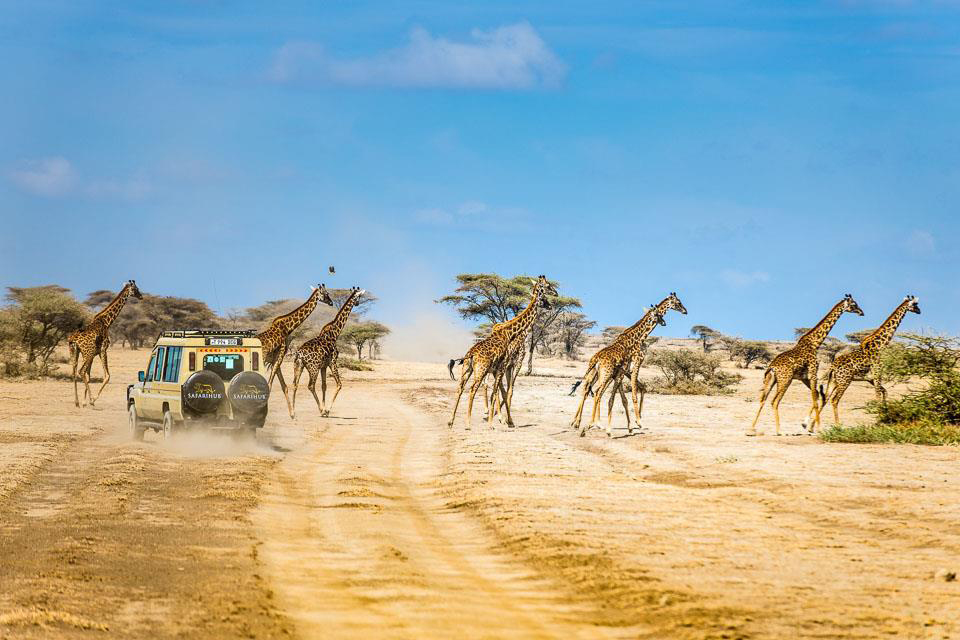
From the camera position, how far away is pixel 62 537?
10.5 m

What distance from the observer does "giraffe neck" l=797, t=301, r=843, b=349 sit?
23344 mm

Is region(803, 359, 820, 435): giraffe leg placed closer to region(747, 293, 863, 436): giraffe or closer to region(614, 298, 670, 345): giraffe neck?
region(747, 293, 863, 436): giraffe

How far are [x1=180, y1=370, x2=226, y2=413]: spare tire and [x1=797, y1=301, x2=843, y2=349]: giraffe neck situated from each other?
12.4m

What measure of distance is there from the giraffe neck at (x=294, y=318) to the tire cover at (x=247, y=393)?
8.15m

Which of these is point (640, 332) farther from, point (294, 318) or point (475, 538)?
point (475, 538)

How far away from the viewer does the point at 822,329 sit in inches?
937

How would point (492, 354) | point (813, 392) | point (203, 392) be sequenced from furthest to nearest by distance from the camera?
point (492, 354)
point (813, 392)
point (203, 392)

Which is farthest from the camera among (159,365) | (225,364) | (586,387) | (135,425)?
(586,387)

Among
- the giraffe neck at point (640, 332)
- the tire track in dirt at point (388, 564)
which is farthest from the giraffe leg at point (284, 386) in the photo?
the tire track in dirt at point (388, 564)

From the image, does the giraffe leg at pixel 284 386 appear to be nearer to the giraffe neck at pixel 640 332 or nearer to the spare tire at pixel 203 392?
the spare tire at pixel 203 392

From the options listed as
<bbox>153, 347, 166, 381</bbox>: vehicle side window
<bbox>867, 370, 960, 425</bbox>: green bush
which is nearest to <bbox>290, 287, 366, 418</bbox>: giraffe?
<bbox>153, 347, 166, 381</bbox>: vehicle side window

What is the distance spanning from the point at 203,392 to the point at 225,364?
113 cm

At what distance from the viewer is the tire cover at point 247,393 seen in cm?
1875

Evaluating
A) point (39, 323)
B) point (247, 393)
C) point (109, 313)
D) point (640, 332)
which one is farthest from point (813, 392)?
point (39, 323)
